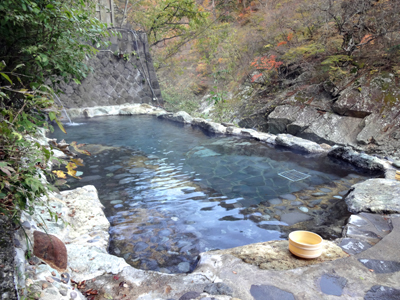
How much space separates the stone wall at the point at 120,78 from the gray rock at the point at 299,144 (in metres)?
9.06

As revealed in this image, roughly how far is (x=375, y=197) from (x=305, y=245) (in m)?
1.62

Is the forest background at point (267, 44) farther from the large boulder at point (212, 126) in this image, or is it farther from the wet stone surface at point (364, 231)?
the wet stone surface at point (364, 231)

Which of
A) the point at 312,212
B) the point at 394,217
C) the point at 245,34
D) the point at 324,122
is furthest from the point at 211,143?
the point at 245,34

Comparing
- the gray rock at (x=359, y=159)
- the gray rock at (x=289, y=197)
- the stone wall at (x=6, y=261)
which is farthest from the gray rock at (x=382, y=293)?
the gray rock at (x=359, y=159)

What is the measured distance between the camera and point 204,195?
3691 mm

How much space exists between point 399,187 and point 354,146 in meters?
3.11

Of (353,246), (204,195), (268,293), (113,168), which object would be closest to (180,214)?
(204,195)

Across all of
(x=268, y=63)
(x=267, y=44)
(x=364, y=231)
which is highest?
(x=267, y=44)

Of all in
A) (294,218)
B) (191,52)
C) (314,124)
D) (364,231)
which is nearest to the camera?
(364,231)

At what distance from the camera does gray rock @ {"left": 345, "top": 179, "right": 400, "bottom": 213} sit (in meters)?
2.87

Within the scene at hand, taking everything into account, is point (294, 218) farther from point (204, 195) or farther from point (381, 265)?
point (204, 195)

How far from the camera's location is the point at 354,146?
603 centimetres

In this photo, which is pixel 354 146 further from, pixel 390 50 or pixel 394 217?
pixel 394 217

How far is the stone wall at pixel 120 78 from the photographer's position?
1209 cm
